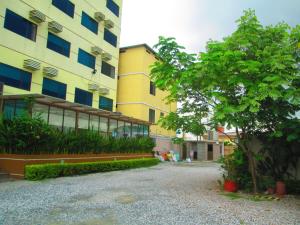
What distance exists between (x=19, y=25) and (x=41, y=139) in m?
9.14

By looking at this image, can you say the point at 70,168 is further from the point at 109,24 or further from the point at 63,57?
the point at 109,24

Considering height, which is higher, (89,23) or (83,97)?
(89,23)

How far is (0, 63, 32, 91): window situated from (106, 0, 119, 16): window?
12.5m

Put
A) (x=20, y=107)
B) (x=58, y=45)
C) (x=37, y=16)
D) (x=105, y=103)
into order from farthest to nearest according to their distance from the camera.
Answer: (x=105, y=103) < (x=58, y=45) < (x=37, y=16) < (x=20, y=107)

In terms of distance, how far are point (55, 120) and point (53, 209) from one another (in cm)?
1013

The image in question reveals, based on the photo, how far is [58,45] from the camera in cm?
2084

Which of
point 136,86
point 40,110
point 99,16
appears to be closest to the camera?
point 40,110

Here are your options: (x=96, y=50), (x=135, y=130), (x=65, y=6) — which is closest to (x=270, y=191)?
(x=135, y=130)

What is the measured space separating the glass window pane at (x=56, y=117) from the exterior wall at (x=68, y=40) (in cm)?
339

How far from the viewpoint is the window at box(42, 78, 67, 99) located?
19.6m

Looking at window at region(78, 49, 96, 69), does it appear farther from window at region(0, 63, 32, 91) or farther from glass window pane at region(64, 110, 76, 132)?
glass window pane at region(64, 110, 76, 132)

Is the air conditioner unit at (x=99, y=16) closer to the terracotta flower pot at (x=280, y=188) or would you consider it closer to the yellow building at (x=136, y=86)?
the yellow building at (x=136, y=86)

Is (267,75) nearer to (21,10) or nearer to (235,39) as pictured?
(235,39)

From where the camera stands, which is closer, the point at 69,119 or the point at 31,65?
the point at 69,119
